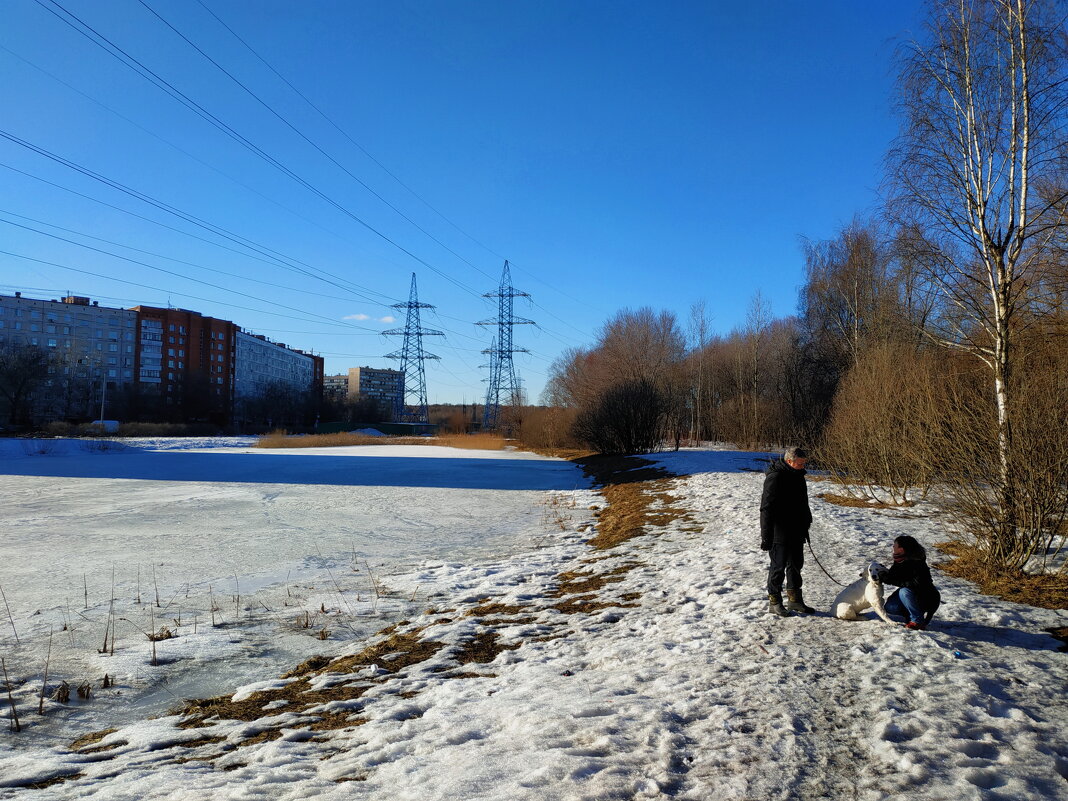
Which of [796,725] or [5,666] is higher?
[796,725]

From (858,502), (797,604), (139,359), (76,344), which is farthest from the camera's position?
(139,359)

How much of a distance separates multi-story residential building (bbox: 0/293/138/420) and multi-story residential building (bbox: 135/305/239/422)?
1.61 m

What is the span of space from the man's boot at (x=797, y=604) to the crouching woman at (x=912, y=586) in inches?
25.4

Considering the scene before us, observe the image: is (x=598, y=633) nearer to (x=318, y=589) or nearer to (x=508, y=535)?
(x=318, y=589)

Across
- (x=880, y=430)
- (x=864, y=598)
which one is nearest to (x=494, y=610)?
(x=864, y=598)

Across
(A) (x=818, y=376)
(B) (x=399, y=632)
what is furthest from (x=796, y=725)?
(A) (x=818, y=376)

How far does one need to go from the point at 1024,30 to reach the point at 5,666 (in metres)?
13.5

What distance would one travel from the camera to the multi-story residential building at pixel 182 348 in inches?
3504

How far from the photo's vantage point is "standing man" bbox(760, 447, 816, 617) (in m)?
5.62

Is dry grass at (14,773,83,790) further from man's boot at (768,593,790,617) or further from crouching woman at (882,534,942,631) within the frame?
crouching woman at (882,534,942,631)

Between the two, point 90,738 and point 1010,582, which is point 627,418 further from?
point 90,738

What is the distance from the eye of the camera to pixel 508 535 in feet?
38.8

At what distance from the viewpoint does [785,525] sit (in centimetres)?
567

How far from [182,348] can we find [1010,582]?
10328 centimetres
